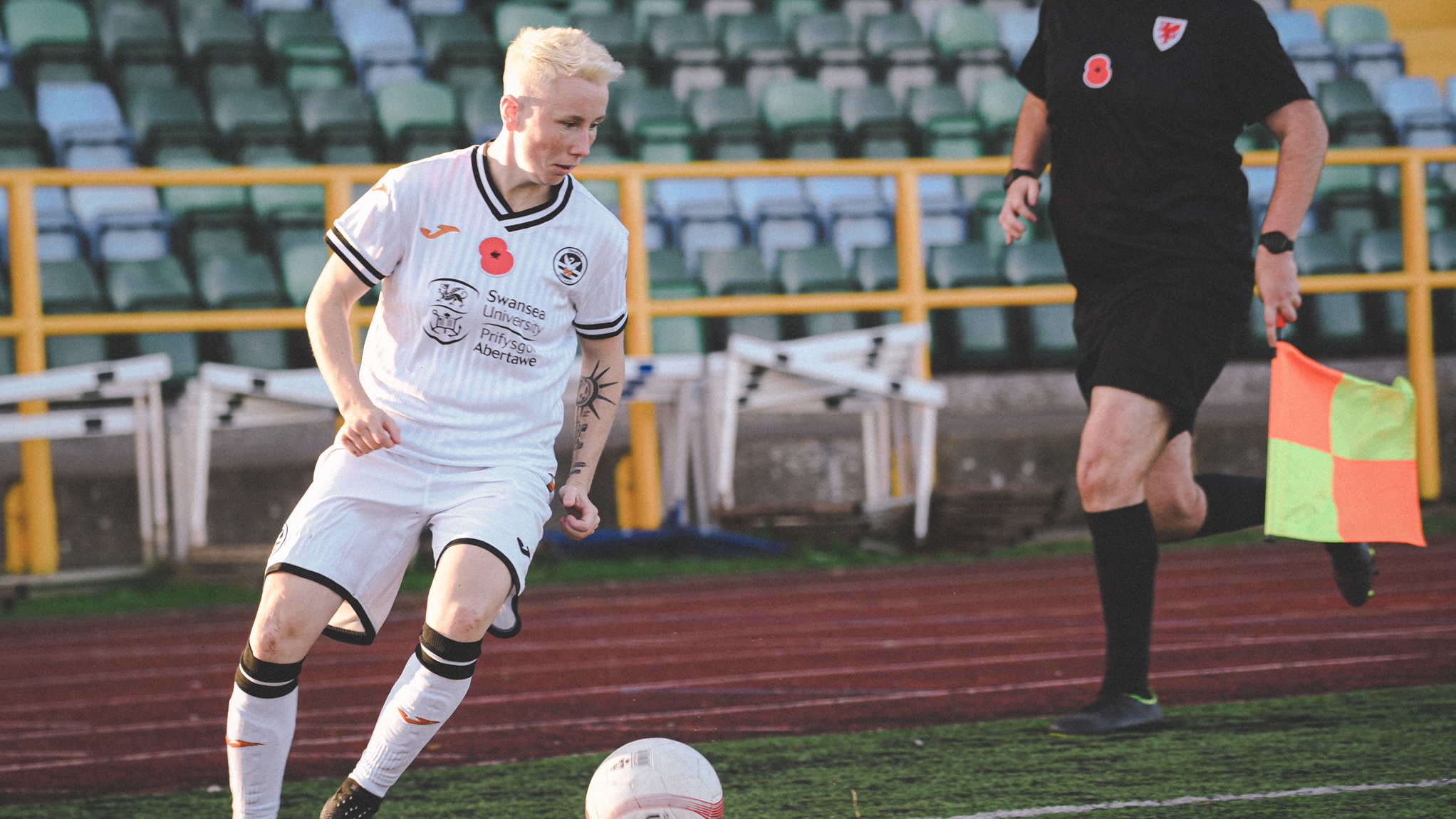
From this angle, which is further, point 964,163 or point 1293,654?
point 964,163

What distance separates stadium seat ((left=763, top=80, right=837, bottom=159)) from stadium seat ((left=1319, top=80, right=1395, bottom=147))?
12.6ft

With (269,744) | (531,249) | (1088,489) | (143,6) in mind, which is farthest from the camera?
(143,6)

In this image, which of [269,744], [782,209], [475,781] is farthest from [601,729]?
[782,209]

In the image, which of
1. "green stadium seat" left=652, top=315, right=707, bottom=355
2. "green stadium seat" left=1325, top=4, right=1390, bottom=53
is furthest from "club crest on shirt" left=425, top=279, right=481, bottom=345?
"green stadium seat" left=1325, top=4, right=1390, bottom=53

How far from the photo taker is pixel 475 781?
2971 mm

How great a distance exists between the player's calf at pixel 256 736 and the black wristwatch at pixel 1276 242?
7.01 feet

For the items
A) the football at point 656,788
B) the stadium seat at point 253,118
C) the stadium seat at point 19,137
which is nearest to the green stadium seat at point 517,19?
the stadium seat at point 253,118

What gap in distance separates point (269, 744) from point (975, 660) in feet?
8.24

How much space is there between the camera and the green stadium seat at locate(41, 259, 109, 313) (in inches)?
307

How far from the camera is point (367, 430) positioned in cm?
237

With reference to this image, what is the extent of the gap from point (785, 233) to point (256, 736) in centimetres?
796

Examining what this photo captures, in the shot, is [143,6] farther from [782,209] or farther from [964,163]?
[964,163]

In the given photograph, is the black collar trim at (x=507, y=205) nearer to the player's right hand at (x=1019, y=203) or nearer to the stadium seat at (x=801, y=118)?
the player's right hand at (x=1019, y=203)

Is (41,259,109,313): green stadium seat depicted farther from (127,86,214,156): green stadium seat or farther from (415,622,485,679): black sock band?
(415,622,485,679): black sock band
